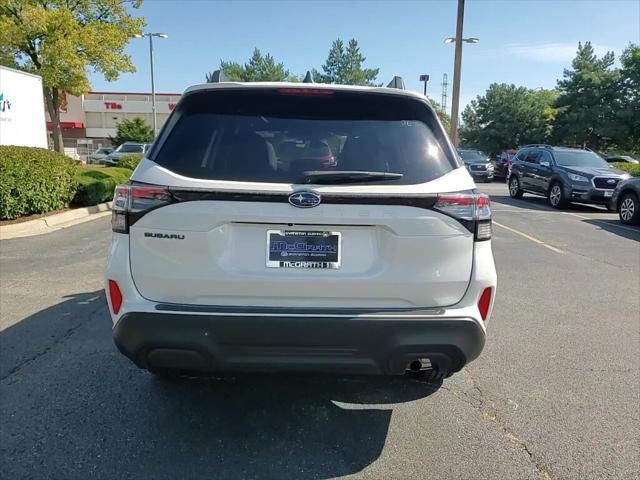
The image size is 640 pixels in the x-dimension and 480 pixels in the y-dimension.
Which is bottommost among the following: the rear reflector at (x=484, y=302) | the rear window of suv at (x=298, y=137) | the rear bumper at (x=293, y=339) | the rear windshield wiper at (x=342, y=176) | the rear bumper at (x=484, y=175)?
the rear bumper at (x=484, y=175)

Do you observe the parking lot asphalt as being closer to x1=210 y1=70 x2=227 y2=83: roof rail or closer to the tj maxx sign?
x1=210 y1=70 x2=227 y2=83: roof rail

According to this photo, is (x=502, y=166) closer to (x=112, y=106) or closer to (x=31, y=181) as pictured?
(x=31, y=181)

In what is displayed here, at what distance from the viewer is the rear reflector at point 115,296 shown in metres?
2.61

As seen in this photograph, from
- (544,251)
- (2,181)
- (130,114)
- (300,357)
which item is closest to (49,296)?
(300,357)

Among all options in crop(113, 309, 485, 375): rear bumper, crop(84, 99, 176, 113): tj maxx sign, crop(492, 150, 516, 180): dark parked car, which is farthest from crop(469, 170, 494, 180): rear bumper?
crop(84, 99, 176, 113): tj maxx sign

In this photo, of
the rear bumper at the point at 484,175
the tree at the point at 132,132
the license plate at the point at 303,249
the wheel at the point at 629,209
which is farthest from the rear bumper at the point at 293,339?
the tree at the point at 132,132

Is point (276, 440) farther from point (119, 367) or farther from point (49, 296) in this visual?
point (49, 296)

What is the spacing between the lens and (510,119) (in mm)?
52156

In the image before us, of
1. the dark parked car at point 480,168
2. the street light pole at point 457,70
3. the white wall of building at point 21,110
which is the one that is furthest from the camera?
the dark parked car at point 480,168

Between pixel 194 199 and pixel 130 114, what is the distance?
64959 millimetres

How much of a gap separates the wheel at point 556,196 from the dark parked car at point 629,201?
7.65 feet

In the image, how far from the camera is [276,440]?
293cm

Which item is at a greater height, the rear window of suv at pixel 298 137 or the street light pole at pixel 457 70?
the street light pole at pixel 457 70

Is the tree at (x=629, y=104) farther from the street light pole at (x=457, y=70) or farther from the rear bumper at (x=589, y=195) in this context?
the rear bumper at (x=589, y=195)
